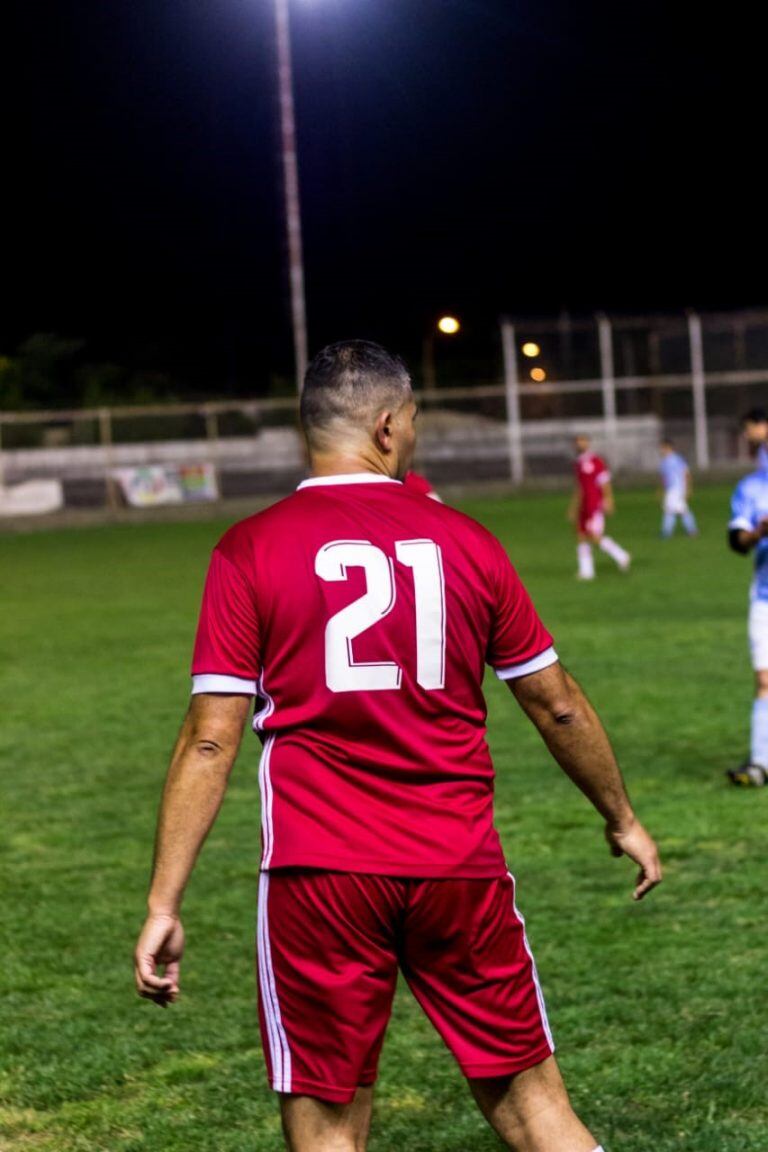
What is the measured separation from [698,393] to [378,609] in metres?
48.3

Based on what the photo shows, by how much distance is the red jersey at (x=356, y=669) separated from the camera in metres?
3.50

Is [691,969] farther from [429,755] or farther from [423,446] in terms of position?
[423,446]

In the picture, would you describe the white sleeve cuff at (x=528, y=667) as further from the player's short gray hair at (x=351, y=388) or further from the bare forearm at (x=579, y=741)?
the player's short gray hair at (x=351, y=388)

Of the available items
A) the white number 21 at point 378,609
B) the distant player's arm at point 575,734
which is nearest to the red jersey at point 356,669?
the white number 21 at point 378,609

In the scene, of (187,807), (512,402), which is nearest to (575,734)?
(187,807)

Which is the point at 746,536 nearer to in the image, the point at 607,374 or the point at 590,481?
the point at 590,481

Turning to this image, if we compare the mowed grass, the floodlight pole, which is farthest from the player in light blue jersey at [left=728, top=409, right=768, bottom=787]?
the floodlight pole

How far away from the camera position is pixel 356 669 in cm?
351

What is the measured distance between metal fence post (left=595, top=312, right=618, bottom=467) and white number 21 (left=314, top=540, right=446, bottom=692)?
47.4m

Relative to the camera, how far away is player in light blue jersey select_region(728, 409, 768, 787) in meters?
9.44

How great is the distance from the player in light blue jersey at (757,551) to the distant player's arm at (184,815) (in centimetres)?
615

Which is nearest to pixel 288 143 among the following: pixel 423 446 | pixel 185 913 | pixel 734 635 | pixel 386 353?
pixel 423 446

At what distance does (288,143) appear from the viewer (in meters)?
43.3

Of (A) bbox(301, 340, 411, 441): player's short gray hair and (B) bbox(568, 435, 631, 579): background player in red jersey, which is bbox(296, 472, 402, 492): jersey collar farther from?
(B) bbox(568, 435, 631, 579): background player in red jersey
